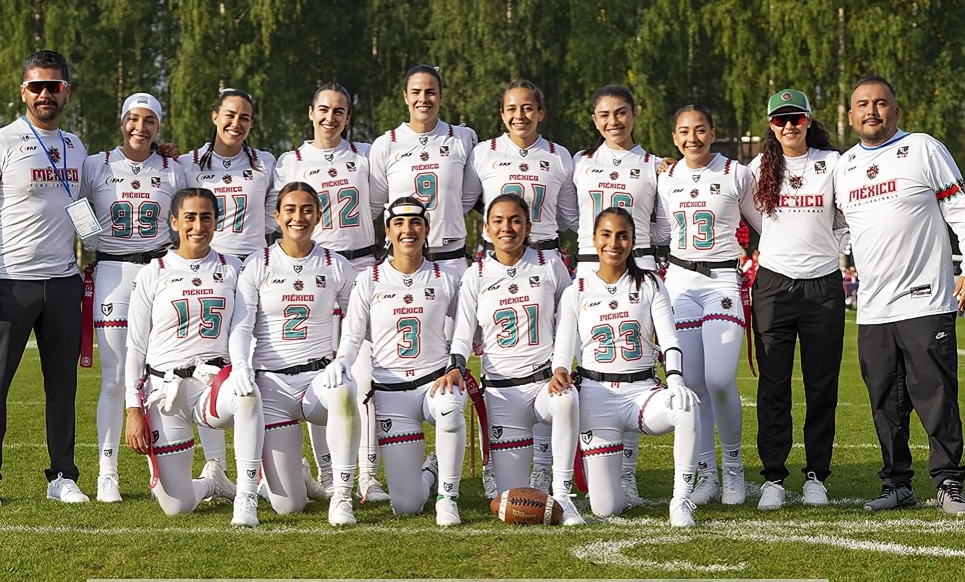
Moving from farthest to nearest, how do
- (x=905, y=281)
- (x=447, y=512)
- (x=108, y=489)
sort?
(x=108, y=489) < (x=905, y=281) < (x=447, y=512)

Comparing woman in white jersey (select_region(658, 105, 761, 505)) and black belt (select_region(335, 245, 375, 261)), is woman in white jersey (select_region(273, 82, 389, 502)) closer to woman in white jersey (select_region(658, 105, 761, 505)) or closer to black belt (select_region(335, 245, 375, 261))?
black belt (select_region(335, 245, 375, 261))

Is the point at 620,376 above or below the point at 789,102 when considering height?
below

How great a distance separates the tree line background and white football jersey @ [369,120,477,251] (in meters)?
22.1

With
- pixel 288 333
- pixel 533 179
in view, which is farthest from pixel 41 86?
pixel 533 179

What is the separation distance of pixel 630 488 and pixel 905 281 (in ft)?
6.43

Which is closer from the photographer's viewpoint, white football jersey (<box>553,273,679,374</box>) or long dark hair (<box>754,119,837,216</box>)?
white football jersey (<box>553,273,679,374</box>)

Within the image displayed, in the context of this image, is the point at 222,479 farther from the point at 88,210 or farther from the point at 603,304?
the point at 603,304

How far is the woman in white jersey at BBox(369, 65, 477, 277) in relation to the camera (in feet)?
24.7

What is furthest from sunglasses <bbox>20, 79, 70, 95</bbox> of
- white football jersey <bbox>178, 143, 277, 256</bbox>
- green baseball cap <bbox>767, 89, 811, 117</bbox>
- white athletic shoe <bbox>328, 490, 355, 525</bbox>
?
green baseball cap <bbox>767, 89, 811, 117</bbox>

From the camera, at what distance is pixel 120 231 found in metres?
7.31

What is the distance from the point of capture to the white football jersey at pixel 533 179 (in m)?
7.53

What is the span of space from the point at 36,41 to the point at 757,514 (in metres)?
31.0

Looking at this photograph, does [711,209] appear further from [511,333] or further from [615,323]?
[511,333]

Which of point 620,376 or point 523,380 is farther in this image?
point 523,380
